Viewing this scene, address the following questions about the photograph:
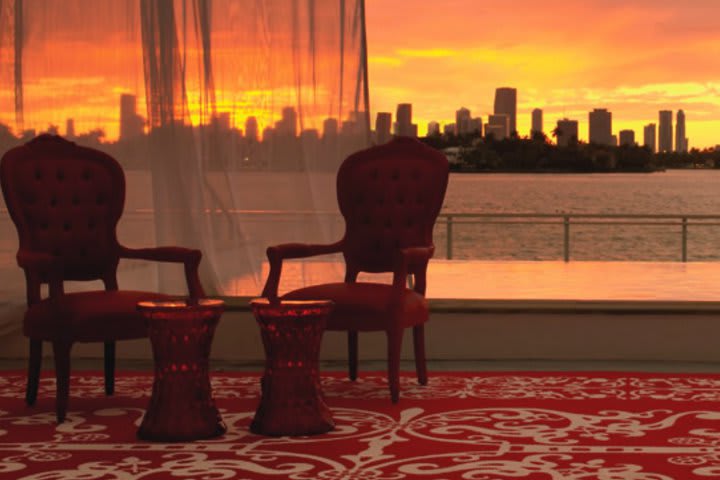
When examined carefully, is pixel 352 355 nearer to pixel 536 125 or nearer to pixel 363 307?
pixel 363 307

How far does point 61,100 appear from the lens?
17.4 ft

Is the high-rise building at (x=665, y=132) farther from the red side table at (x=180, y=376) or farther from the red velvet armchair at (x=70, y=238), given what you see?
the red side table at (x=180, y=376)

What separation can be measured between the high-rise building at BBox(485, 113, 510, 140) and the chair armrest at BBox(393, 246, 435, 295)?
4.07 metres

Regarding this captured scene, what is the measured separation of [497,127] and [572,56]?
33809mm

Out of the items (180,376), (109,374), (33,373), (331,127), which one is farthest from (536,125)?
(180,376)

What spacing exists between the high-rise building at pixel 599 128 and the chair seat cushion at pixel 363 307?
8136mm

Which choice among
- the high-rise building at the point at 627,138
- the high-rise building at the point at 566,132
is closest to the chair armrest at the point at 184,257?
the high-rise building at the point at 566,132

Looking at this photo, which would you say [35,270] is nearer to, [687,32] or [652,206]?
[687,32]

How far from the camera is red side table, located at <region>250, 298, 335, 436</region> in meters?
3.68

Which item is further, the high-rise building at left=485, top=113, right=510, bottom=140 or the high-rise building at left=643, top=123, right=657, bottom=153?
the high-rise building at left=643, top=123, right=657, bottom=153

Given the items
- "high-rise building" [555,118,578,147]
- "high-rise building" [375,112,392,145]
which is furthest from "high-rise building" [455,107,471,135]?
A: "high-rise building" [555,118,578,147]

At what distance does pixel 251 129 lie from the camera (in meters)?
5.35

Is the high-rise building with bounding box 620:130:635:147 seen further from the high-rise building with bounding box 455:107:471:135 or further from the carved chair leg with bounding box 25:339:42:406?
the carved chair leg with bounding box 25:339:42:406

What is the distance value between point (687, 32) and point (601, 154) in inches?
707
